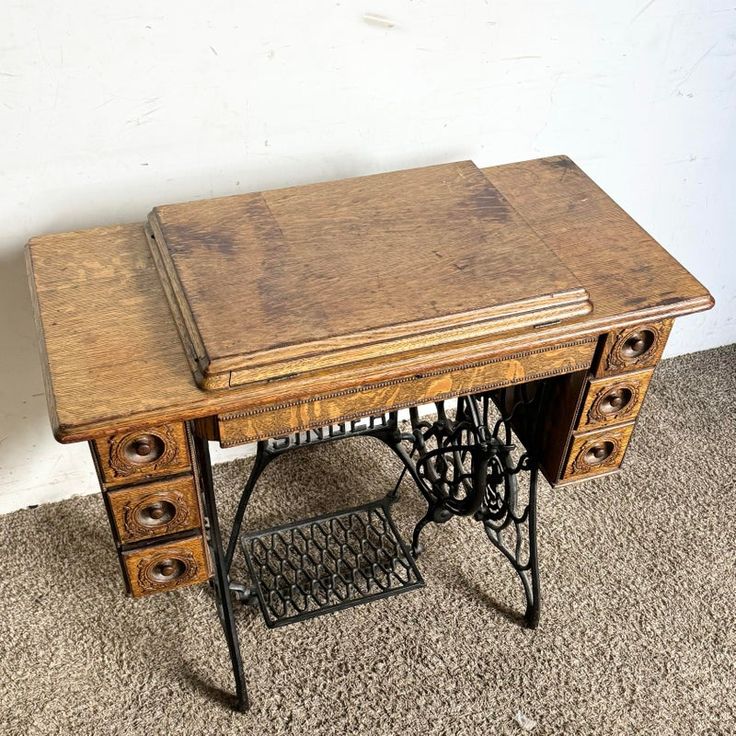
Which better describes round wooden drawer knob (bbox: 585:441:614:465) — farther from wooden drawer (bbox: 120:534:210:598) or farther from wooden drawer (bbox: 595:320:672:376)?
wooden drawer (bbox: 120:534:210:598)

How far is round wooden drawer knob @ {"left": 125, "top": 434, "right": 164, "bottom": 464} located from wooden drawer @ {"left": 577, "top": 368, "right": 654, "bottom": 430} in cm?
65

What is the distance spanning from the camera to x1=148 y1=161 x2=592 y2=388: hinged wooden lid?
1227mm

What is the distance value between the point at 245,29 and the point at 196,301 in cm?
51

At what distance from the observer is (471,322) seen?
50.3 inches

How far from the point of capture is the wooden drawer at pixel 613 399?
56.9 inches

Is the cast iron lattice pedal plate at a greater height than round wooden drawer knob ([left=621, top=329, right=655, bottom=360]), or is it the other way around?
round wooden drawer knob ([left=621, top=329, right=655, bottom=360])

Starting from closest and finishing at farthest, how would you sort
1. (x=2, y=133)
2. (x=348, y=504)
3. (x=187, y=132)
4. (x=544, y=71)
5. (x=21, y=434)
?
(x=2, y=133), (x=187, y=132), (x=544, y=71), (x=21, y=434), (x=348, y=504)

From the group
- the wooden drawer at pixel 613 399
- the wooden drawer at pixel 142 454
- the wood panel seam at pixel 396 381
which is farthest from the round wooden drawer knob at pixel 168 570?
the wooden drawer at pixel 613 399

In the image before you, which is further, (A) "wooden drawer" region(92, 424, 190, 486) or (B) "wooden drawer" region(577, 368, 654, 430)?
(B) "wooden drawer" region(577, 368, 654, 430)

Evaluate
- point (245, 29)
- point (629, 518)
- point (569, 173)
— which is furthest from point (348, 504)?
point (245, 29)

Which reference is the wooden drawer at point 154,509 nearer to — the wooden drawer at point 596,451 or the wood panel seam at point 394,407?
the wood panel seam at point 394,407

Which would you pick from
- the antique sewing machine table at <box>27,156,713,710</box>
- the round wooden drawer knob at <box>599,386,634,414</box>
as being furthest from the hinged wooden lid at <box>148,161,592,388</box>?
the round wooden drawer knob at <box>599,386,634,414</box>

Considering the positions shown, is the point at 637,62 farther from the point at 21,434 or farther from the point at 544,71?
the point at 21,434

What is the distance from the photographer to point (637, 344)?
1.42 m
